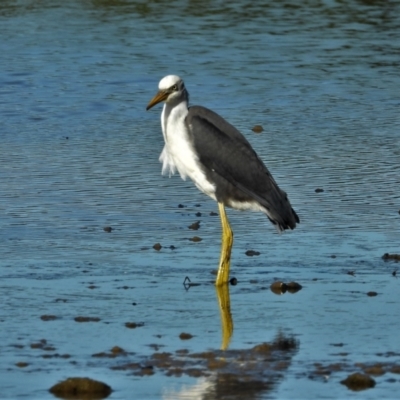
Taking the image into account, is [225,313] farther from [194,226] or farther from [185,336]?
[194,226]

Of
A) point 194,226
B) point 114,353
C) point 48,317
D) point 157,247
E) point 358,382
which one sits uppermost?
point 358,382

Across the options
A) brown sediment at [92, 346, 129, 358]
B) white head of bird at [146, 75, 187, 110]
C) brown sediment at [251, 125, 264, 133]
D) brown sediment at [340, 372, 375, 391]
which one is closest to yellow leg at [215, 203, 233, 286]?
white head of bird at [146, 75, 187, 110]

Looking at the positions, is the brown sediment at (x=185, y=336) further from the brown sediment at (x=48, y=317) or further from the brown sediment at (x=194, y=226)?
the brown sediment at (x=194, y=226)

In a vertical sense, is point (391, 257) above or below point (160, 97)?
below

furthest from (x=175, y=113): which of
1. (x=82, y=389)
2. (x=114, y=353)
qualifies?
(x=82, y=389)

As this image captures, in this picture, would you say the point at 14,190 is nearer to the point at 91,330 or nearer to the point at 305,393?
the point at 91,330

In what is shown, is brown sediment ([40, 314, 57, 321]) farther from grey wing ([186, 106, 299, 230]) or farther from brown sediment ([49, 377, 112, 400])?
grey wing ([186, 106, 299, 230])

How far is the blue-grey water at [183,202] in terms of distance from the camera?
7609 millimetres

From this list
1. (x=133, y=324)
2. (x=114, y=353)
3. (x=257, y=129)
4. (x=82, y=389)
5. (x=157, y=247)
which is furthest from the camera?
(x=257, y=129)

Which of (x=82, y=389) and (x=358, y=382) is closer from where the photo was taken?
(x=82, y=389)

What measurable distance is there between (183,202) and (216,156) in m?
1.95

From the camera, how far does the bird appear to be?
30.9ft

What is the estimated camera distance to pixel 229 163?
948cm

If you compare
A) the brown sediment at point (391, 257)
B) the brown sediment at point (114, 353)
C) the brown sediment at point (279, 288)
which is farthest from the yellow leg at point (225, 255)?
the brown sediment at point (114, 353)
